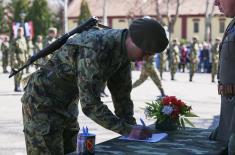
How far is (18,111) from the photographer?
36.4 ft

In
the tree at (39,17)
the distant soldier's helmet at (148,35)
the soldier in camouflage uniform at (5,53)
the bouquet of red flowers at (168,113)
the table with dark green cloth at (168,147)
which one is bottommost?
the soldier in camouflage uniform at (5,53)

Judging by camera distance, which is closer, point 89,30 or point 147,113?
point 89,30

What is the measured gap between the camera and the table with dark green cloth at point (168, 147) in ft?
10.9

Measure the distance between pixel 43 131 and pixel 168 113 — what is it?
1.00m

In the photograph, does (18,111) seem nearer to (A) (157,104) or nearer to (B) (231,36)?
(A) (157,104)

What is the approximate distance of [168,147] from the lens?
11.5 ft

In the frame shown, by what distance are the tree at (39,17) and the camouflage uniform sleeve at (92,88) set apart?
5419 centimetres

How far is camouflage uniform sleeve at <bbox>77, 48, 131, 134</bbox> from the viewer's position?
335cm

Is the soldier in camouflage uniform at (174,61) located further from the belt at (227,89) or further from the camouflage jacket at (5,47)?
the belt at (227,89)

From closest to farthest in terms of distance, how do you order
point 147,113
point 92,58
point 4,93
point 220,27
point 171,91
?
point 92,58, point 147,113, point 4,93, point 171,91, point 220,27

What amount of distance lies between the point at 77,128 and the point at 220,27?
207 feet

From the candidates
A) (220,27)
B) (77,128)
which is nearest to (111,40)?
(77,128)

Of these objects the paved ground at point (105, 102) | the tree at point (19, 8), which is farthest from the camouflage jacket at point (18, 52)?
the tree at point (19, 8)

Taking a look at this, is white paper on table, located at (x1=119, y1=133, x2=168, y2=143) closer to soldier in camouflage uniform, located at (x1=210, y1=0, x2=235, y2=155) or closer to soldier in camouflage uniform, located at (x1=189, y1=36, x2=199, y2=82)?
soldier in camouflage uniform, located at (x1=210, y1=0, x2=235, y2=155)
